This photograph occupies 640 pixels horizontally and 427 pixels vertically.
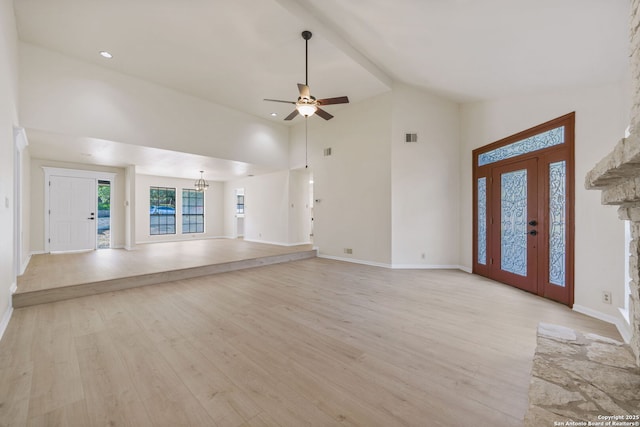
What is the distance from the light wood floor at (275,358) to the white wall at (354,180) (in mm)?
2211

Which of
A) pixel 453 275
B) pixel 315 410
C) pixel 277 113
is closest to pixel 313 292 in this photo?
pixel 315 410

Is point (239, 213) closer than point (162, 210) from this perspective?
No

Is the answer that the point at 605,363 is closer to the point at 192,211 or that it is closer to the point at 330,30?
the point at 330,30

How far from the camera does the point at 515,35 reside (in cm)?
307

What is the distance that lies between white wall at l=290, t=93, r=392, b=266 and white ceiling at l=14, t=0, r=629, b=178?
114 cm

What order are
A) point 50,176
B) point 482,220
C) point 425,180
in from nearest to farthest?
point 482,220, point 425,180, point 50,176

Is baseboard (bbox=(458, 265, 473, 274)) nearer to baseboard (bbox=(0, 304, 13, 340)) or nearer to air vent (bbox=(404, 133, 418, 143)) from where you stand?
air vent (bbox=(404, 133, 418, 143))

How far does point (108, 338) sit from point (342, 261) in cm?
471

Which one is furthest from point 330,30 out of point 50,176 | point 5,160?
point 50,176

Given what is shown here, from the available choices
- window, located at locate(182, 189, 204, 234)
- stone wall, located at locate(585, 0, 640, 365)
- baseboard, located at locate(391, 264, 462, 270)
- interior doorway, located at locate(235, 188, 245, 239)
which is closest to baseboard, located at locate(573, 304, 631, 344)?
stone wall, located at locate(585, 0, 640, 365)

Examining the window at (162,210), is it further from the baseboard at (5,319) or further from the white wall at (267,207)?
the baseboard at (5,319)

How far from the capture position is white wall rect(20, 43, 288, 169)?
13.4 ft

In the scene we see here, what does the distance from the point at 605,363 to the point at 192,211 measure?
11.1m

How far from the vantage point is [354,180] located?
249 inches
